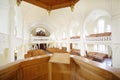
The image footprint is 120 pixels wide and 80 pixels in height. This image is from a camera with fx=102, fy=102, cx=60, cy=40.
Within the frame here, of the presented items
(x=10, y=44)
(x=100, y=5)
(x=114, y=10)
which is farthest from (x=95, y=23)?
(x=10, y=44)

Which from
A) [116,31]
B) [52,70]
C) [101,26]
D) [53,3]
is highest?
[101,26]

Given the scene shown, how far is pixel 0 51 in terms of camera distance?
2715 millimetres

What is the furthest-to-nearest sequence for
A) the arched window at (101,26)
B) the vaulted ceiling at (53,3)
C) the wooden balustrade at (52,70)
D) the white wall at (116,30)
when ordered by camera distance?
the arched window at (101,26) → the white wall at (116,30) → the vaulted ceiling at (53,3) → the wooden balustrade at (52,70)

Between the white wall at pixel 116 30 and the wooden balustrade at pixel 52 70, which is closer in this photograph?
the wooden balustrade at pixel 52 70

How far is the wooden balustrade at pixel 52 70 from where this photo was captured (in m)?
1.35

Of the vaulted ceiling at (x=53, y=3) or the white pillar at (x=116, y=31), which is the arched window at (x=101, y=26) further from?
the vaulted ceiling at (x=53, y=3)

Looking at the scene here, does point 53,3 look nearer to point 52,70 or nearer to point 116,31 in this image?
point 52,70

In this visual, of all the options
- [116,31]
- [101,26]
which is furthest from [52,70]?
[101,26]

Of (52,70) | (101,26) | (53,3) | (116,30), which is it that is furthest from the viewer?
(101,26)

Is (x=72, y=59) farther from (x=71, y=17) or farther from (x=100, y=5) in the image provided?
(x=71, y=17)

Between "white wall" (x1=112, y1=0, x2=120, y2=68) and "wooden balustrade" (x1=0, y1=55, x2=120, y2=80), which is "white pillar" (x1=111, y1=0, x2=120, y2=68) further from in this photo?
"wooden balustrade" (x1=0, y1=55, x2=120, y2=80)

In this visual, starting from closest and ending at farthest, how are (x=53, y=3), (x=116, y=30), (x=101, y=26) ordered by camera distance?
(x=53, y=3)
(x=116, y=30)
(x=101, y=26)

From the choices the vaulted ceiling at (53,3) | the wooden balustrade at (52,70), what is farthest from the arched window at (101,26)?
the wooden balustrade at (52,70)

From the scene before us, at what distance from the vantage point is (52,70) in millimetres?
2371
